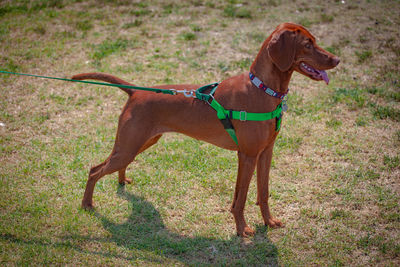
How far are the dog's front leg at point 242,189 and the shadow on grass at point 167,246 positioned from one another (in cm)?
12

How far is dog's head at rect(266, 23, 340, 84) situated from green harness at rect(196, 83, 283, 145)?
0.51 meters

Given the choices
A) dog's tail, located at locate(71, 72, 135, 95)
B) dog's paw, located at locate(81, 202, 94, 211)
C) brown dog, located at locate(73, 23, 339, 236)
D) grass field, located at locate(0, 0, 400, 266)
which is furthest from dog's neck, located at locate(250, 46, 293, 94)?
dog's paw, located at locate(81, 202, 94, 211)

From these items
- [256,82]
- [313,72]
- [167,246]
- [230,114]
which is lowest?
[167,246]

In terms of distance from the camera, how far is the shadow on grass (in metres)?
3.97

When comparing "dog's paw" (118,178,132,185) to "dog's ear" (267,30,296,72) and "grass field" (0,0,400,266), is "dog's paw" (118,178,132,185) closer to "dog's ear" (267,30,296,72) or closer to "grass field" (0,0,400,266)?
"grass field" (0,0,400,266)

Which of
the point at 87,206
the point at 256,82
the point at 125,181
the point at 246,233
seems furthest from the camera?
the point at 125,181

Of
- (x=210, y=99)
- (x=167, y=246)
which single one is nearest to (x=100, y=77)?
(x=210, y=99)

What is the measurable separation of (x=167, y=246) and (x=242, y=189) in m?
1.07

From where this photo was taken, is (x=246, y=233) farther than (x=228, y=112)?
Yes

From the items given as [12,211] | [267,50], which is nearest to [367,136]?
[267,50]

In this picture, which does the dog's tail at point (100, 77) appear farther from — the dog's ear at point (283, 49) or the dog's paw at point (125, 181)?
the dog's ear at point (283, 49)

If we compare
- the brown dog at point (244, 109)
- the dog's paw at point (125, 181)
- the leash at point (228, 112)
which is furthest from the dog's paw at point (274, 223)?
the dog's paw at point (125, 181)

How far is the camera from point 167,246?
4.16 meters

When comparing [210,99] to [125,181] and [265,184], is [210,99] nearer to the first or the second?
[265,184]
